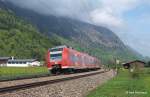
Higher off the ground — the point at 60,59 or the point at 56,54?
the point at 56,54

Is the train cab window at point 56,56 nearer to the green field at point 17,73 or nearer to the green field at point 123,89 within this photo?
the green field at point 17,73

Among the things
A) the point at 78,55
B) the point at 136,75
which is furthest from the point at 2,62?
the point at 136,75

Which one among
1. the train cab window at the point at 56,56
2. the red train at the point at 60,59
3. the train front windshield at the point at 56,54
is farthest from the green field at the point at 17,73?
the train front windshield at the point at 56,54

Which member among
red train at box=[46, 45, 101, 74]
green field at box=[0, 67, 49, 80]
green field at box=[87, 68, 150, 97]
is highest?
red train at box=[46, 45, 101, 74]

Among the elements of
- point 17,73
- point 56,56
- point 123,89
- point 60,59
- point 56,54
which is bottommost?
point 123,89

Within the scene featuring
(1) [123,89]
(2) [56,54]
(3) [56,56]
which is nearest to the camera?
(1) [123,89]

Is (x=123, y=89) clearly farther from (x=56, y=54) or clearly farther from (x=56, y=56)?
(x=56, y=54)

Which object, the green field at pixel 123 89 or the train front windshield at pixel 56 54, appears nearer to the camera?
the green field at pixel 123 89

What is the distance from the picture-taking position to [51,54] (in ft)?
189

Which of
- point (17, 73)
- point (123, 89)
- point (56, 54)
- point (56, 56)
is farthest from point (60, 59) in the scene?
point (123, 89)

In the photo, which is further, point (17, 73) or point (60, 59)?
point (17, 73)

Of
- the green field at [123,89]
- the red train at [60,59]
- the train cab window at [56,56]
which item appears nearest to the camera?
the green field at [123,89]

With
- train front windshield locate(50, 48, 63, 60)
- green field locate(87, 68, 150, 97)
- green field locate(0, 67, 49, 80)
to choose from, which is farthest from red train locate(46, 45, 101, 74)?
green field locate(87, 68, 150, 97)

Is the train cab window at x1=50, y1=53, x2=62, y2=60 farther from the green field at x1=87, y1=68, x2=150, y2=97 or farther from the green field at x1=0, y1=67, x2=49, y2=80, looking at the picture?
the green field at x1=87, y1=68, x2=150, y2=97
